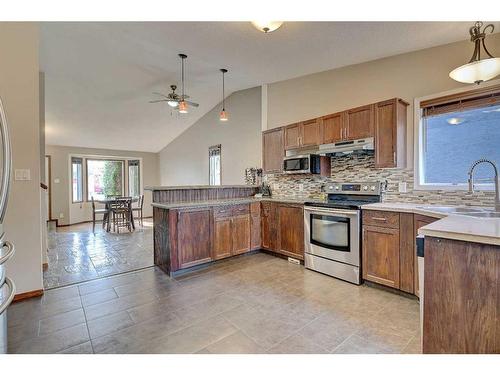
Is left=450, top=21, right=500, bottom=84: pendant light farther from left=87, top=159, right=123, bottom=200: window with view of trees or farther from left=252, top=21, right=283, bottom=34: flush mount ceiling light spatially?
left=87, top=159, right=123, bottom=200: window with view of trees

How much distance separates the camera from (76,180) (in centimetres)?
736

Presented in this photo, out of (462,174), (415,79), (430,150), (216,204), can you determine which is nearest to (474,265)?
(462,174)

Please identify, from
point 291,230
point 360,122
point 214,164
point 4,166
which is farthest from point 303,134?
point 4,166

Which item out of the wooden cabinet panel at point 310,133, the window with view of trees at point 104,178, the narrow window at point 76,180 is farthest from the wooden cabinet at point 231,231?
the narrow window at point 76,180

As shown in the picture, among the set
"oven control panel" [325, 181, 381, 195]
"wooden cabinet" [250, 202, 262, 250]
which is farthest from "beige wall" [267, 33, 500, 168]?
"wooden cabinet" [250, 202, 262, 250]

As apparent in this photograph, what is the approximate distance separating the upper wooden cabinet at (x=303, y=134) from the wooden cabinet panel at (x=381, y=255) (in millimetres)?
1423

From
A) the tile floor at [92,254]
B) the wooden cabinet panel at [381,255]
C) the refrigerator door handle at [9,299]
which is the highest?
the refrigerator door handle at [9,299]

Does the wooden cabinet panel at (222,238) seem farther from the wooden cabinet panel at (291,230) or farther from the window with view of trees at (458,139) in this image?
the window with view of trees at (458,139)

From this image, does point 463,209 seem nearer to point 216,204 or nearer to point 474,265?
point 474,265

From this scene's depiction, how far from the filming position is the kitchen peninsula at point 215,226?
3.09m

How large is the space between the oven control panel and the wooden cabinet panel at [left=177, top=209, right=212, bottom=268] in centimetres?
171

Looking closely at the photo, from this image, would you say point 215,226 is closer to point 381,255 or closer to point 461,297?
point 381,255

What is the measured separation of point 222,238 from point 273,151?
1.67 metres

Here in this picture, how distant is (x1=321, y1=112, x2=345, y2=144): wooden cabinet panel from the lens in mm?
3227
